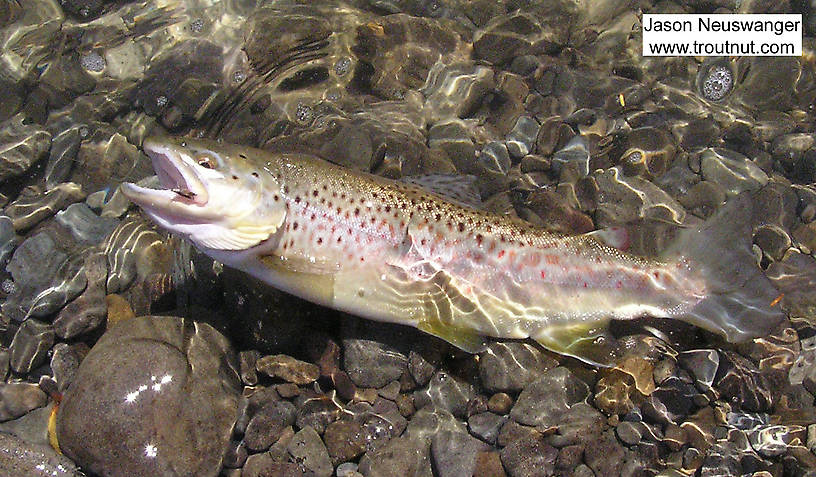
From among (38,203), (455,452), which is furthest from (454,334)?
(38,203)

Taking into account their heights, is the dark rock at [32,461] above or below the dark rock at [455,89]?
below

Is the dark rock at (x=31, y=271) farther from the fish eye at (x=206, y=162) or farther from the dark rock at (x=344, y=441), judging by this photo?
the dark rock at (x=344, y=441)

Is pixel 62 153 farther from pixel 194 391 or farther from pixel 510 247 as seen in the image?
pixel 510 247

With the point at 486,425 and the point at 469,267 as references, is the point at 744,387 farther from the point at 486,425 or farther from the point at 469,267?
the point at 469,267

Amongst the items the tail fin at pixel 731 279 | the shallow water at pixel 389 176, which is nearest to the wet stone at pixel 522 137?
the shallow water at pixel 389 176

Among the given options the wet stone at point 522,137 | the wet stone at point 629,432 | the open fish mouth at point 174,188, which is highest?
the open fish mouth at point 174,188

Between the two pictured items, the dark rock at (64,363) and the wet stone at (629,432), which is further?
the dark rock at (64,363)

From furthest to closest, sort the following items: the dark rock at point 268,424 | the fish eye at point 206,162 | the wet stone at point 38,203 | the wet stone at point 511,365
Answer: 1. the wet stone at point 38,203
2. the wet stone at point 511,365
3. the dark rock at point 268,424
4. the fish eye at point 206,162
